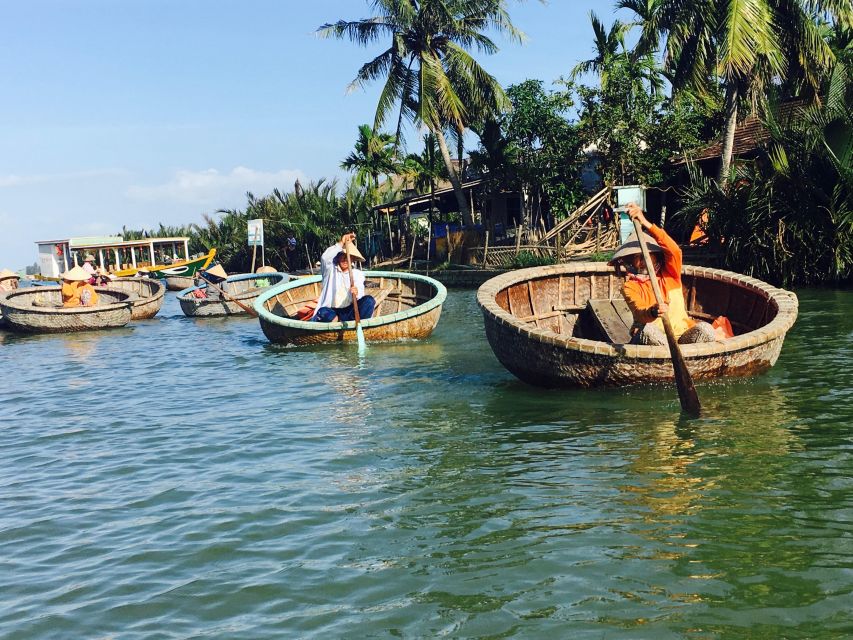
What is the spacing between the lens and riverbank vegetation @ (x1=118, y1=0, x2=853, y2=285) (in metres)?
16.1

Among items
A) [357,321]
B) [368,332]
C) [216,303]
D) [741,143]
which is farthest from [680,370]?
[741,143]

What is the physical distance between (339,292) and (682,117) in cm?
1537

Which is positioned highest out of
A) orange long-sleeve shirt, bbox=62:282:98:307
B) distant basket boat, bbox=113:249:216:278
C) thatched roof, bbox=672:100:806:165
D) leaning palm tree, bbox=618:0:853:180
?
leaning palm tree, bbox=618:0:853:180

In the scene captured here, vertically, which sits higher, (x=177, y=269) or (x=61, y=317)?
(x=177, y=269)

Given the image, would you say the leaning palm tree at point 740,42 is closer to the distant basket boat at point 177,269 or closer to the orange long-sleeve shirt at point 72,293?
the orange long-sleeve shirt at point 72,293

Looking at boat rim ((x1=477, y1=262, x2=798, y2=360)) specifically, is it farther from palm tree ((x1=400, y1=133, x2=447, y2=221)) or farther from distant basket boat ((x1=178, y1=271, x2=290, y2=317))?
palm tree ((x1=400, y1=133, x2=447, y2=221))

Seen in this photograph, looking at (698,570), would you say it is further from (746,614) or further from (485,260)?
(485,260)

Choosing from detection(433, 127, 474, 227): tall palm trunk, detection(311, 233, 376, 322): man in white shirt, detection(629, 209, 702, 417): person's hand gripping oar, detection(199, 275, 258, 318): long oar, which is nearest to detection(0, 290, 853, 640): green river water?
detection(629, 209, 702, 417): person's hand gripping oar

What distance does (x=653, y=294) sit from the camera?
7.43 m

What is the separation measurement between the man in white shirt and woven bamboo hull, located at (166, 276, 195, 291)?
23.1 meters

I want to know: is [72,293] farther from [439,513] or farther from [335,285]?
[439,513]

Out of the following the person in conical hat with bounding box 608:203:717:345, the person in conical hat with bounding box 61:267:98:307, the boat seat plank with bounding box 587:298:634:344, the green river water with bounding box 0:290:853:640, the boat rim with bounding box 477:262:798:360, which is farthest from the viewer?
the person in conical hat with bounding box 61:267:98:307

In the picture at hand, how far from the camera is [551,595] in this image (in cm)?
371

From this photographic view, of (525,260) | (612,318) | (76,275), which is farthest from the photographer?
(525,260)
